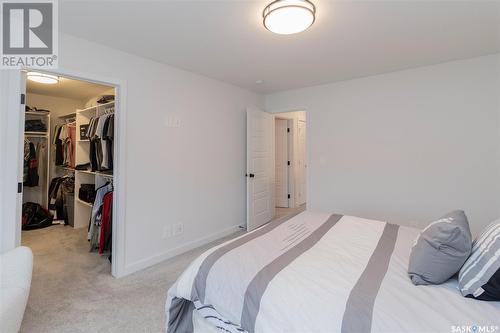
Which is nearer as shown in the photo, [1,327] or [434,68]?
[1,327]

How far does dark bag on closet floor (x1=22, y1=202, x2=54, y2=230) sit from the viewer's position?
13.2ft

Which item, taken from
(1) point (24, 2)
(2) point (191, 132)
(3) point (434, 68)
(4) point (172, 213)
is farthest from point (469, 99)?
(1) point (24, 2)

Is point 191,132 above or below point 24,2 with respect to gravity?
below

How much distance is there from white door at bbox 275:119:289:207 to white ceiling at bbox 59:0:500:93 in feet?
9.02

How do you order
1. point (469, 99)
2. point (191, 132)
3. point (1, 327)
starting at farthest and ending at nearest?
point (191, 132) → point (469, 99) → point (1, 327)

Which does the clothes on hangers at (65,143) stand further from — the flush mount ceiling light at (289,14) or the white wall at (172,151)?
the flush mount ceiling light at (289,14)

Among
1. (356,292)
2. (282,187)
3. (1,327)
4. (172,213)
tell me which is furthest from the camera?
(282,187)

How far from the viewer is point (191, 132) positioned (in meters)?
3.25

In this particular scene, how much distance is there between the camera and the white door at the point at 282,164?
5.85 metres

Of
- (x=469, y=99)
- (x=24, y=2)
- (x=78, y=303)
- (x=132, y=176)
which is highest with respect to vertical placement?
(x=24, y=2)

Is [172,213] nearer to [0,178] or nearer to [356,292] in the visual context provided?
[0,178]

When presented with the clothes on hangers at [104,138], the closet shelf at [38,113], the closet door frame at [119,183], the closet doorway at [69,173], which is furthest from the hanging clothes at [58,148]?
the closet door frame at [119,183]

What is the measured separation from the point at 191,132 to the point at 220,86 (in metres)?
0.93

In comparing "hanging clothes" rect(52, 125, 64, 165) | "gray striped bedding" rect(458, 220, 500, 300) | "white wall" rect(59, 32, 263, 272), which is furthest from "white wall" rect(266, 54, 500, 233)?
"hanging clothes" rect(52, 125, 64, 165)
